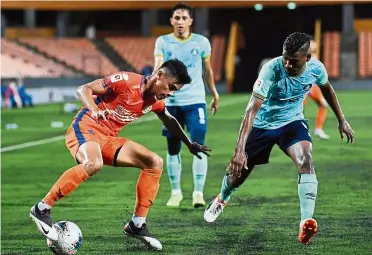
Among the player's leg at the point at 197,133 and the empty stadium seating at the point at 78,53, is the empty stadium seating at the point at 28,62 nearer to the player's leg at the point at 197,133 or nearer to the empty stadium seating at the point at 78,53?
the empty stadium seating at the point at 78,53

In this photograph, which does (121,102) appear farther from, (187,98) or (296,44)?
(187,98)

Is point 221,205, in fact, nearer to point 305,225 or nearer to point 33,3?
point 305,225

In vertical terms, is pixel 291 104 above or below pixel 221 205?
above

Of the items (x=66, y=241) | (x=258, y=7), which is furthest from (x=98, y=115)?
(x=258, y=7)

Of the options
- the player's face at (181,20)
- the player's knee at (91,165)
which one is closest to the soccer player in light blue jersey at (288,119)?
the player's knee at (91,165)

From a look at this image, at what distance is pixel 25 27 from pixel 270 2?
14538 millimetres

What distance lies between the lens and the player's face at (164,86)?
877 cm

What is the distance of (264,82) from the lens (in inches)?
344

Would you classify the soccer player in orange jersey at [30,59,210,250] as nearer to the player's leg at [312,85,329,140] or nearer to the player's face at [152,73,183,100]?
the player's face at [152,73,183,100]

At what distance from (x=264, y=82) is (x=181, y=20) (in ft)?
10.7

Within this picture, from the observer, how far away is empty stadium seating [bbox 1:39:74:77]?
47.3m

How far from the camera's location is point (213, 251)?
8.62m

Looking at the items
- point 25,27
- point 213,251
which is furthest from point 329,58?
→ point 213,251

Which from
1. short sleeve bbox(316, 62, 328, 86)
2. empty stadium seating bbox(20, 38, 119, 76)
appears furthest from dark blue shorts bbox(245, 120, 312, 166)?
empty stadium seating bbox(20, 38, 119, 76)
